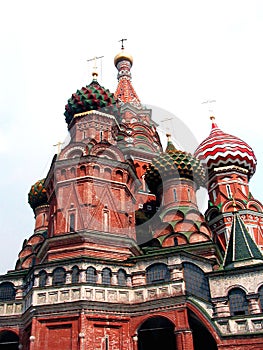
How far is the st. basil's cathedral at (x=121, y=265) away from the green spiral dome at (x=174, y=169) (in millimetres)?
64

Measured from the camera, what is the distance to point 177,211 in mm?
23453

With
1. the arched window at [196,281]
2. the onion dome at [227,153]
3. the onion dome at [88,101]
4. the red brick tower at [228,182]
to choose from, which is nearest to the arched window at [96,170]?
the onion dome at [88,101]

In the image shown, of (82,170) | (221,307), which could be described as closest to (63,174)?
(82,170)

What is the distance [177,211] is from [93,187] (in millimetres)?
5037

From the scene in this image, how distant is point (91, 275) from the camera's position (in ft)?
59.0

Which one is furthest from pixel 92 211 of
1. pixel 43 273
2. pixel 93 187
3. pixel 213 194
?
pixel 213 194

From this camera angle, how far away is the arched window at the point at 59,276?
712 inches

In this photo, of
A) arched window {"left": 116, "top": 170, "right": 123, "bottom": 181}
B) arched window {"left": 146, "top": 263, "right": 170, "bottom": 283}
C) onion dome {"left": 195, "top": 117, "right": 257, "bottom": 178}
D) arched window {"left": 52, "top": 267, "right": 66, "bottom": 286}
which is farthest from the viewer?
onion dome {"left": 195, "top": 117, "right": 257, "bottom": 178}

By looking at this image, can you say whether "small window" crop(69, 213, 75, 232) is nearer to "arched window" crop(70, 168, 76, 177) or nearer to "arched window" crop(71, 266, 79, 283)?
"arched window" crop(70, 168, 76, 177)

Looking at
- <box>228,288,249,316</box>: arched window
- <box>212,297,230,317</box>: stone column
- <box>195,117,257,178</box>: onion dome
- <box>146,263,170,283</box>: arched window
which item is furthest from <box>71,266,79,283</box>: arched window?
<box>195,117,257,178</box>: onion dome

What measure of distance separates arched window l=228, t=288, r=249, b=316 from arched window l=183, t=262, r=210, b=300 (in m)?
1.00

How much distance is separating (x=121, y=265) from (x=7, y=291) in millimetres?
6972

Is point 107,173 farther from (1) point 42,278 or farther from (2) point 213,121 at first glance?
(2) point 213,121

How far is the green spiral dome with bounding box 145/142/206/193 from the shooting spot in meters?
25.2
